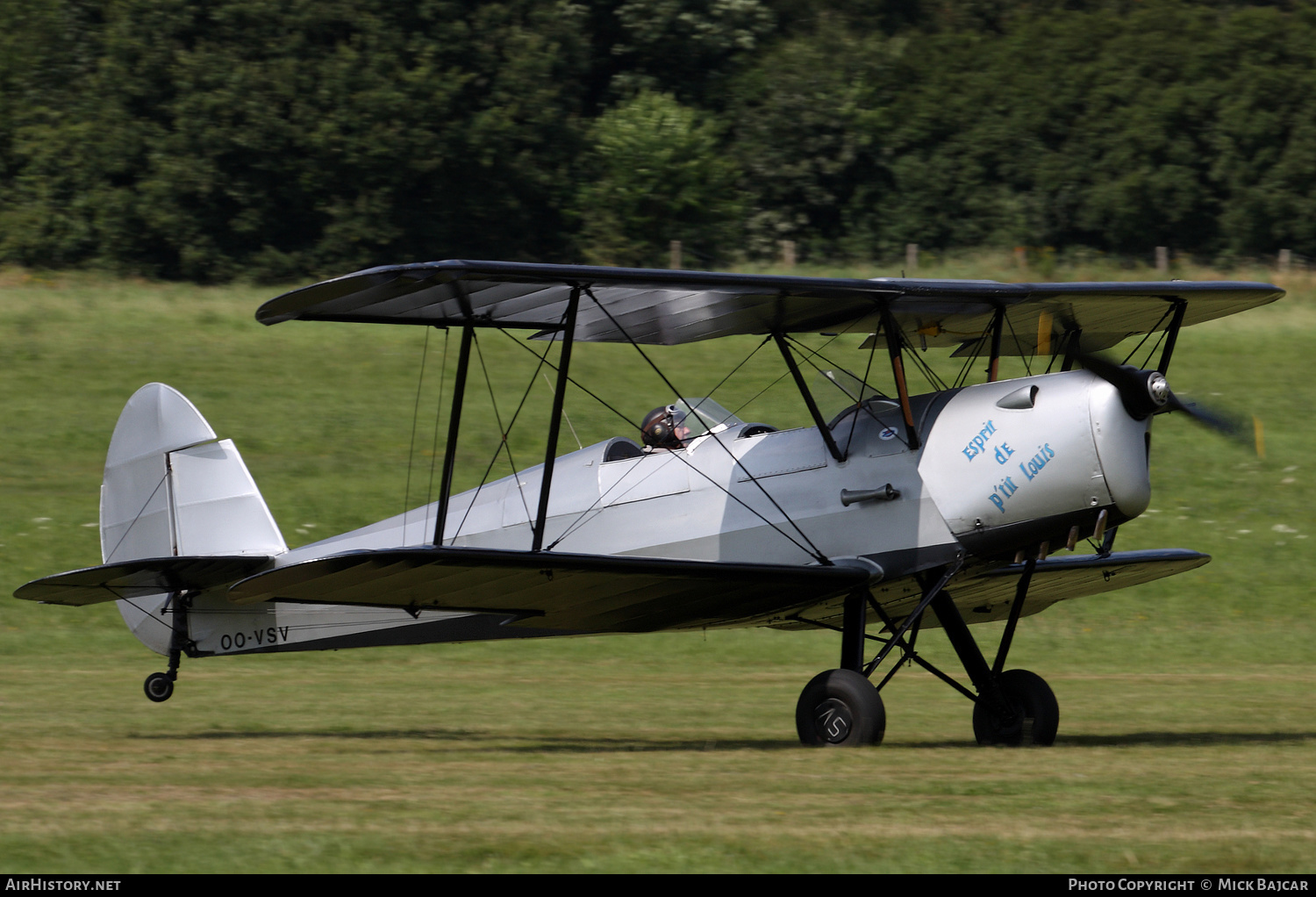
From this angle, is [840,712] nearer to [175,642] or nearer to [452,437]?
[452,437]

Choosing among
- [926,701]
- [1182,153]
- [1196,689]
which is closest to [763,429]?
[926,701]

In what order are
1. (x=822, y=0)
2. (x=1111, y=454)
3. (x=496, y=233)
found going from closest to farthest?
(x=1111, y=454), (x=496, y=233), (x=822, y=0)

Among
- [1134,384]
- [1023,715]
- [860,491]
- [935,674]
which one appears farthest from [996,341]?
[1023,715]

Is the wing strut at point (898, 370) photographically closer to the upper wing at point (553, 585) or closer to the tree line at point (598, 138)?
the upper wing at point (553, 585)

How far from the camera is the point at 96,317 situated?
30188mm

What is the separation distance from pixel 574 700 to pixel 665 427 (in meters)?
3.79

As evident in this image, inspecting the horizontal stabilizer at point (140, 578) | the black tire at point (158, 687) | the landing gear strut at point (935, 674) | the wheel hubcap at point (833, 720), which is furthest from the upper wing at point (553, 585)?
the black tire at point (158, 687)

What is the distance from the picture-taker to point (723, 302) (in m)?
9.97

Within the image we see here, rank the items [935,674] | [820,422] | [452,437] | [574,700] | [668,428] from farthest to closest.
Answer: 1. [574,700]
2. [668,428]
3. [452,437]
4. [820,422]
5. [935,674]

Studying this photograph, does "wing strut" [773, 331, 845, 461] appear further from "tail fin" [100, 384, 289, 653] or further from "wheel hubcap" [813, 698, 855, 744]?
"tail fin" [100, 384, 289, 653]

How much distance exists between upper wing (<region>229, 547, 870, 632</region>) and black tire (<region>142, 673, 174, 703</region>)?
316 centimetres

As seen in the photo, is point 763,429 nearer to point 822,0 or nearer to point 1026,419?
point 1026,419

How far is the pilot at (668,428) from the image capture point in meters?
10.7

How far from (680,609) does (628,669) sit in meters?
6.25
